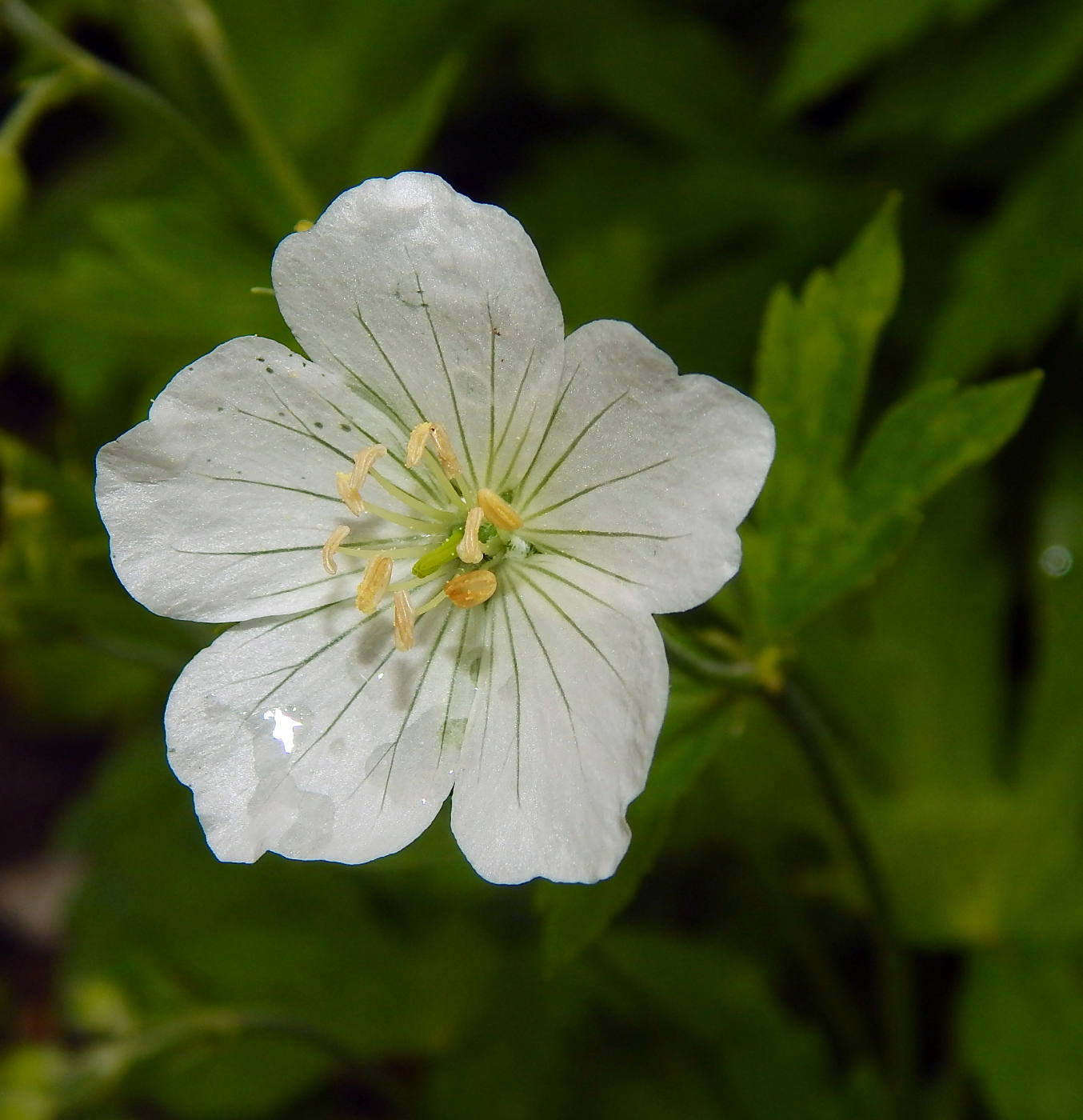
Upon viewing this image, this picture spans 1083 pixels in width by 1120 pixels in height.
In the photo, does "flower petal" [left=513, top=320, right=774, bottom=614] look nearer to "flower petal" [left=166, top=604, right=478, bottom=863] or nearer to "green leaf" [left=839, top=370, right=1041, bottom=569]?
"flower petal" [left=166, top=604, right=478, bottom=863]

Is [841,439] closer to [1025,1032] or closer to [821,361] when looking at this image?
[821,361]

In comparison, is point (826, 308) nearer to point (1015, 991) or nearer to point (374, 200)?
point (374, 200)

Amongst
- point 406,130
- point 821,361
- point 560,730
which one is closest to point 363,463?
point 560,730

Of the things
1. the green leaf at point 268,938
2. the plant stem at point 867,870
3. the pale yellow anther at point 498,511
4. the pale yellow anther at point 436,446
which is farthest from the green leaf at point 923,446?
the green leaf at point 268,938

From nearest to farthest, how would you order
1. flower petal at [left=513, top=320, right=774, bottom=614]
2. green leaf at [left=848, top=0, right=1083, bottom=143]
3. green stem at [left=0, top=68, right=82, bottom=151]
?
flower petal at [left=513, top=320, right=774, bottom=614] → green stem at [left=0, top=68, right=82, bottom=151] → green leaf at [left=848, top=0, right=1083, bottom=143]

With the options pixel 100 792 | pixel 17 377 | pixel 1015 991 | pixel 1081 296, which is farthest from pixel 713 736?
pixel 17 377

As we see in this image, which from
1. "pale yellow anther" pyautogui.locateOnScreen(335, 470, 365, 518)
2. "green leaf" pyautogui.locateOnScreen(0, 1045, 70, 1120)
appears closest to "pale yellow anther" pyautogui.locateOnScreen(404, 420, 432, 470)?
"pale yellow anther" pyautogui.locateOnScreen(335, 470, 365, 518)

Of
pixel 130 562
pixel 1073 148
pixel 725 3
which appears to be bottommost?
pixel 130 562

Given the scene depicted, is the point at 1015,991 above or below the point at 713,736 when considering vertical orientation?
below
